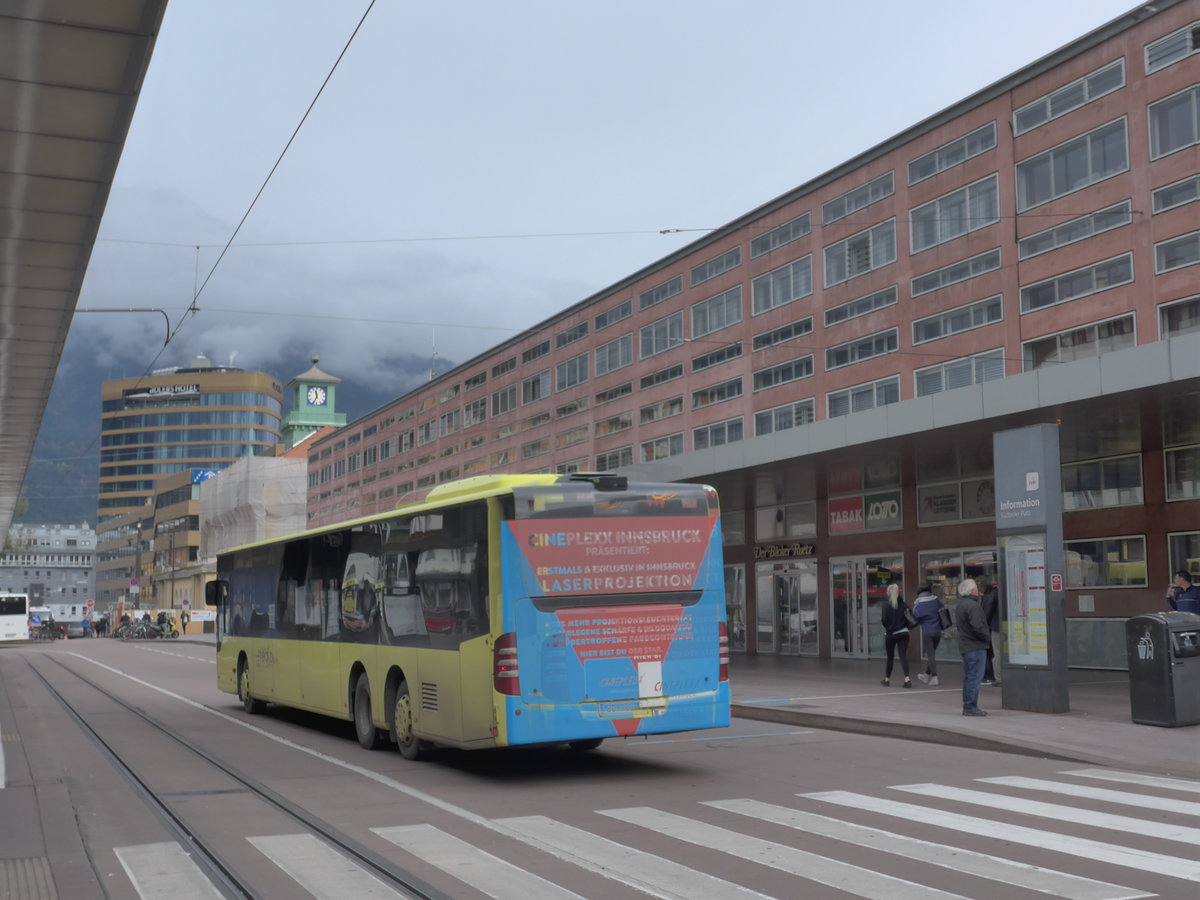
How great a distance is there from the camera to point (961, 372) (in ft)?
116

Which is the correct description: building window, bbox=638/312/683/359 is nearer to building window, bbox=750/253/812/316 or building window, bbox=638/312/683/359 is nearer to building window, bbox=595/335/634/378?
building window, bbox=595/335/634/378

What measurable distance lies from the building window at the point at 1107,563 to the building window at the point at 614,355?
93.6ft

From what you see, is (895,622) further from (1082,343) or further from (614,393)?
(614,393)

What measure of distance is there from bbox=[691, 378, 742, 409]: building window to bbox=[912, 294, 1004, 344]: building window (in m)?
10.1

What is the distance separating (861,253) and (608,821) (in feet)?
105

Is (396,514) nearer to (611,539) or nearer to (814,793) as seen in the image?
(611,539)

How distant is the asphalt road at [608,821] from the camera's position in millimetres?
7559

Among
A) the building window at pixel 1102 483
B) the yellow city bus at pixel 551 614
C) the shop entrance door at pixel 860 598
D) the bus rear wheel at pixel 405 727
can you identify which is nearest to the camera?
the yellow city bus at pixel 551 614

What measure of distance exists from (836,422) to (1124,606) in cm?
731

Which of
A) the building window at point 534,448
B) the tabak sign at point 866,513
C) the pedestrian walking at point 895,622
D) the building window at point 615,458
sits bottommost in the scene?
the pedestrian walking at point 895,622

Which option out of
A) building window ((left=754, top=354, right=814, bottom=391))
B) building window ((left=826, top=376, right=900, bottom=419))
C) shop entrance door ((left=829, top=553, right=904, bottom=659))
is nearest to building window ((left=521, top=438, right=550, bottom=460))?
building window ((left=754, top=354, right=814, bottom=391))

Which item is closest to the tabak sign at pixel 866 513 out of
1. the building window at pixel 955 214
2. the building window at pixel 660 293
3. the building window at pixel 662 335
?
the building window at pixel 955 214

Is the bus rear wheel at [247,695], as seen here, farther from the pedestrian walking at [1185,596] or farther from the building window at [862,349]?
the building window at [862,349]

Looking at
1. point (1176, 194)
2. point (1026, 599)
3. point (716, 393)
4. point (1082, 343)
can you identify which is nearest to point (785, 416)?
point (716, 393)
